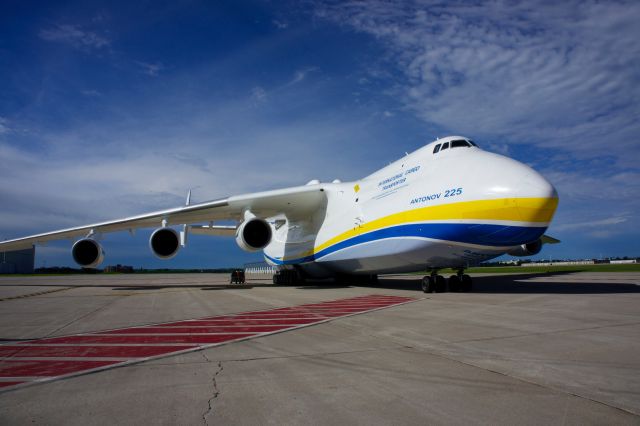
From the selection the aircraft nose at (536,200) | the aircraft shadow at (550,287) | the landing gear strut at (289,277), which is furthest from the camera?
the landing gear strut at (289,277)

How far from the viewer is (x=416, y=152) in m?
11.6

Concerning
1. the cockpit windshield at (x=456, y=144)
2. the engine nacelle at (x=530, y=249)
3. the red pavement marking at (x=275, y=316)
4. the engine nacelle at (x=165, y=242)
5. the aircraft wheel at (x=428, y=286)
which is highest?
the cockpit windshield at (x=456, y=144)

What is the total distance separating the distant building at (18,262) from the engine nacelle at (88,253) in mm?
44124

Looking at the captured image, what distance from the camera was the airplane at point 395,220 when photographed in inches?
342

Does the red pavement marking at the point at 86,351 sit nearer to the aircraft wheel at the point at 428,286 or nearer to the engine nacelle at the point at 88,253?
the aircraft wheel at the point at 428,286

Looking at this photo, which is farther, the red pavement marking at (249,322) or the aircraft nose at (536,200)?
the aircraft nose at (536,200)

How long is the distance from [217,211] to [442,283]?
877 centimetres

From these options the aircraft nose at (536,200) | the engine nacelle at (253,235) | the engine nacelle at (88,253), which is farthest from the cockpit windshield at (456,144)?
the engine nacelle at (88,253)

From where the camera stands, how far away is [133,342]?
15.6 feet

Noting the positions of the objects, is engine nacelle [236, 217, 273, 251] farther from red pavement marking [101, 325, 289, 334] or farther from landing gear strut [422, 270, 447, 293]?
red pavement marking [101, 325, 289, 334]

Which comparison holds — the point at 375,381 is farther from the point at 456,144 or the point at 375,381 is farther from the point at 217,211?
the point at 217,211

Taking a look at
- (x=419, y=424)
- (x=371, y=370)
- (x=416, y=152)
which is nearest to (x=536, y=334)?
(x=371, y=370)

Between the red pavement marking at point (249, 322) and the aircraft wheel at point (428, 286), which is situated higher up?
the aircraft wheel at point (428, 286)

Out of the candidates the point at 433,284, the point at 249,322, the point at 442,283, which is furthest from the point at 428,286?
the point at 249,322
